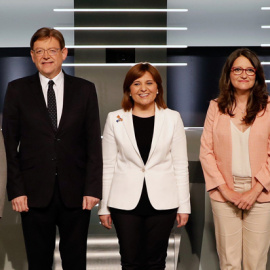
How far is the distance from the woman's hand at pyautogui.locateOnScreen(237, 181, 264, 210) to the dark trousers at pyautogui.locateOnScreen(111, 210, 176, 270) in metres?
0.35

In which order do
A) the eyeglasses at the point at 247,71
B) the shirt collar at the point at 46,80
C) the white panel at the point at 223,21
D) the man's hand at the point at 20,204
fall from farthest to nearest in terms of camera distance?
the white panel at the point at 223,21
the eyeglasses at the point at 247,71
the shirt collar at the point at 46,80
the man's hand at the point at 20,204

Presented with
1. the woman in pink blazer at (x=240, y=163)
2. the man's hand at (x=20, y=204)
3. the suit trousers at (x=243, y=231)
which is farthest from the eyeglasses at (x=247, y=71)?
the man's hand at (x=20, y=204)

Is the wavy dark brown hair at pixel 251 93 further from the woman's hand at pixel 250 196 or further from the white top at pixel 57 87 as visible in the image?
the white top at pixel 57 87

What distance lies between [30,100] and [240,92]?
3.59 feet

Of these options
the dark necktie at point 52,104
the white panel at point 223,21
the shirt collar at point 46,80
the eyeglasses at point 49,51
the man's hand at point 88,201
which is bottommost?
the man's hand at point 88,201

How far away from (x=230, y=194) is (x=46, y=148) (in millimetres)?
953

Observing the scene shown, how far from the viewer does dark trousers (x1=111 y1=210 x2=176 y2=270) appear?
8.72 feet

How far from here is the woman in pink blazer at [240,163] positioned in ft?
8.86

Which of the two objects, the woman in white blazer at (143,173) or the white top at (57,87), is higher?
the white top at (57,87)

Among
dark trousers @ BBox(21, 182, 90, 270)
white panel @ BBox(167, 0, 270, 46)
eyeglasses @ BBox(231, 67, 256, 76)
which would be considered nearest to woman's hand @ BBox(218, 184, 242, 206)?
eyeglasses @ BBox(231, 67, 256, 76)

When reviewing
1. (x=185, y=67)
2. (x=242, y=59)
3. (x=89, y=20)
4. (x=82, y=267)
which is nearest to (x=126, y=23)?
(x=89, y=20)

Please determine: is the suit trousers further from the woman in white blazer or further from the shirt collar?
the shirt collar

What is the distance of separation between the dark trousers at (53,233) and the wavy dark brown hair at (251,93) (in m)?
0.92

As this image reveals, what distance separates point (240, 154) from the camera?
271 cm
